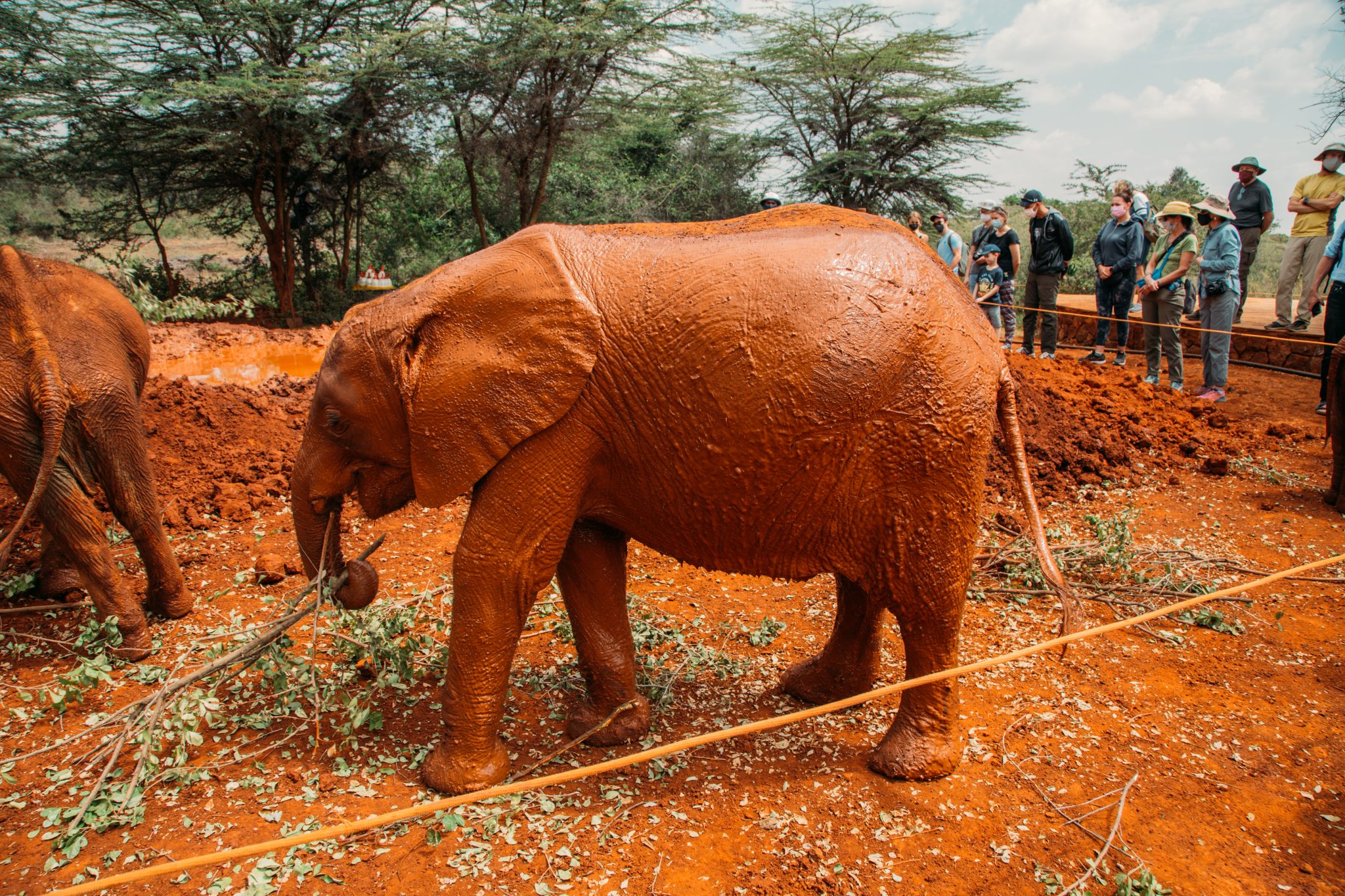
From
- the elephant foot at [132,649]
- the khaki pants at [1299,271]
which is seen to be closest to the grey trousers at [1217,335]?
the khaki pants at [1299,271]

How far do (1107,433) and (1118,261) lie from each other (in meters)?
3.76

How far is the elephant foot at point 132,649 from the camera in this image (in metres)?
4.81

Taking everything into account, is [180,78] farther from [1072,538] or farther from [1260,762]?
[1260,762]

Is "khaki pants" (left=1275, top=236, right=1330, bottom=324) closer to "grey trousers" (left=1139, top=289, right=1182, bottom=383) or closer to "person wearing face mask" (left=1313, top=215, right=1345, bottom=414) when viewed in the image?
"person wearing face mask" (left=1313, top=215, right=1345, bottom=414)

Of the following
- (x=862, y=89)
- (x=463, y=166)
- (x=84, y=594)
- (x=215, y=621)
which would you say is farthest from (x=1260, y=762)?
(x=463, y=166)

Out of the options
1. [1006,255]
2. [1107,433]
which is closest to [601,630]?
[1107,433]

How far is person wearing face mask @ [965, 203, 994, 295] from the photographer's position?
38.6 ft

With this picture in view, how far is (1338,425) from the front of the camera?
708 cm

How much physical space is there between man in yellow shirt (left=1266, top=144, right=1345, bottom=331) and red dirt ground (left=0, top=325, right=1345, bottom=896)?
622 centimetres

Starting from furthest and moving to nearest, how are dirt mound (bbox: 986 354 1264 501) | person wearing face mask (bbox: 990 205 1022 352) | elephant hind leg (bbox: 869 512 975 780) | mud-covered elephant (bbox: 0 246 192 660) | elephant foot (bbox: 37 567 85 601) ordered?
person wearing face mask (bbox: 990 205 1022 352), dirt mound (bbox: 986 354 1264 501), elephant foot (bbox: 37 567 85 601), mud-covered elephant (bbox: 0 246 192 660), elephant hind leg (bbox: 869 512 975 780)

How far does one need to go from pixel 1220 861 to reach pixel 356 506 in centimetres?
654

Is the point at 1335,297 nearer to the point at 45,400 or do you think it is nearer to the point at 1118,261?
the point at 1118,261

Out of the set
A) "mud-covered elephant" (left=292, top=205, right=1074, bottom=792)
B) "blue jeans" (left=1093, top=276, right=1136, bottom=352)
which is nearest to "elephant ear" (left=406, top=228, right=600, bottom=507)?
"mud-covered elephant" (left=292, top=205, right=1074, bottom=792)

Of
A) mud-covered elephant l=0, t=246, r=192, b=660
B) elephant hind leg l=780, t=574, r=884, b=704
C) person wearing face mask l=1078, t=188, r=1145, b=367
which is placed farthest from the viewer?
person wearing face mask l=1078, t=188, r=1145, b=367
